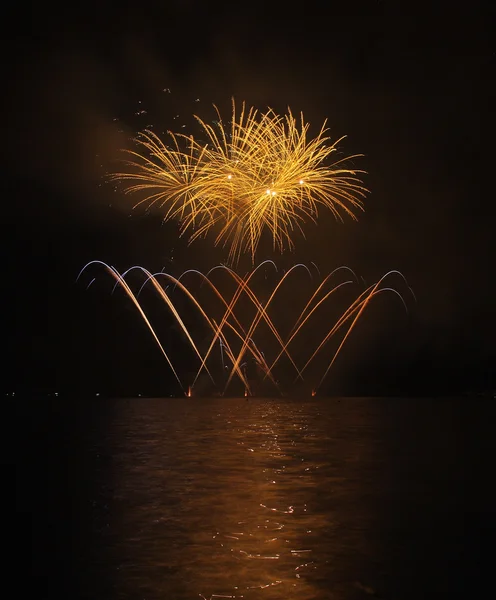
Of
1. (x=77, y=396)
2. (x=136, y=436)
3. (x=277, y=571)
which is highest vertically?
(x=277, y=571)

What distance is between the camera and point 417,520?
16.8 metres

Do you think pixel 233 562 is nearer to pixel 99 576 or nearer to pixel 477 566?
pixel 99 576

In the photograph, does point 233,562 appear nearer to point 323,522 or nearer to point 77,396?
point 323,522

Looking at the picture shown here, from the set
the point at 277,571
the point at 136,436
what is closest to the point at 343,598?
the point at 277,571

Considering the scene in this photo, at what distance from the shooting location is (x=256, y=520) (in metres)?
16.6

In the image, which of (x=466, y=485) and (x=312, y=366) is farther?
(x=312, y=366)

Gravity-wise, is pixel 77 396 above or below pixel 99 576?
below

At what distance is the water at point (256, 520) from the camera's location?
39.8 feet

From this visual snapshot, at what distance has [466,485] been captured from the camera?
21.7 metres

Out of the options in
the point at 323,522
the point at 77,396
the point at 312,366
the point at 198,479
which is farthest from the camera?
the point at 312,366

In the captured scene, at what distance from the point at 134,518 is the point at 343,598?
684 centimetres

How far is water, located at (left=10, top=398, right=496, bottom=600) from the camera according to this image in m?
12.1

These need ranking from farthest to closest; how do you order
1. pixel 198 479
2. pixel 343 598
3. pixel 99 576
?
pixel 198 479 → pixel 99 576 → pixel 343 598

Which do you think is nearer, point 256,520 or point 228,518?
point 256,520
